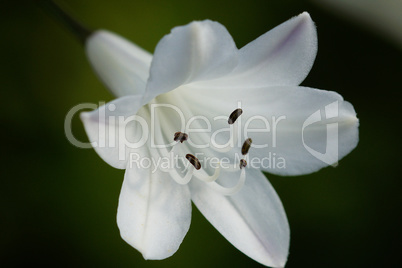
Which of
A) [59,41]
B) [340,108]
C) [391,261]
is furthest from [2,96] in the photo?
[391,261]

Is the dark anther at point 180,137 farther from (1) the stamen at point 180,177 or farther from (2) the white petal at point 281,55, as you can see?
(2) the white petal at point 281,55

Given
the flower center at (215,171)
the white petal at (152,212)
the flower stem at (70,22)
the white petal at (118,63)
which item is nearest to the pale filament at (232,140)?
the flower center at (215,171)

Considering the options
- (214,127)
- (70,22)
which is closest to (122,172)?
(214,127)

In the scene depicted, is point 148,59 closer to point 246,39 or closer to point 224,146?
point 224,146

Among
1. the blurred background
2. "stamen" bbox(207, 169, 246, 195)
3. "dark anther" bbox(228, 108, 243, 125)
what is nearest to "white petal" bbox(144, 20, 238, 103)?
"dark anther" bbox(228, 108, 243, 125)

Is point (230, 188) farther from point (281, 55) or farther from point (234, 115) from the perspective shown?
point (281, 55)
